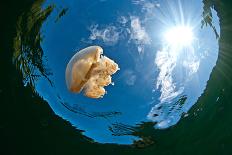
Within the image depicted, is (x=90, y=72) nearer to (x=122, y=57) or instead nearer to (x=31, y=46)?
(x=122, y=57)

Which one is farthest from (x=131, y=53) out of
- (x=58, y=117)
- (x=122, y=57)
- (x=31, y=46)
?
(x=58, y=117)

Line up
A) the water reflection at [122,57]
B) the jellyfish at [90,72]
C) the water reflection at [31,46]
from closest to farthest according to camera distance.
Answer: the jellyfish at [90,72] < the water reflection at [31,46] < the water reflection at [122,57]

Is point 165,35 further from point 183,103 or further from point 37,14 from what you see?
point 37,14

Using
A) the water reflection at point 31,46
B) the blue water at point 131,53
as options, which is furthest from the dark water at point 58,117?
the blue water at point 131,53

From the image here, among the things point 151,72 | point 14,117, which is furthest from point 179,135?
point 14,117

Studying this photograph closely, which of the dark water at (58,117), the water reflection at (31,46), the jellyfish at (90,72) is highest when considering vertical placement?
the dark water at (58,117)

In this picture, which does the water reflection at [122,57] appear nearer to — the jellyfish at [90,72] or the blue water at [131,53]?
the blue water at [131,53]

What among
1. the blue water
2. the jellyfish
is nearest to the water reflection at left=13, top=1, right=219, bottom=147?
the blue water
